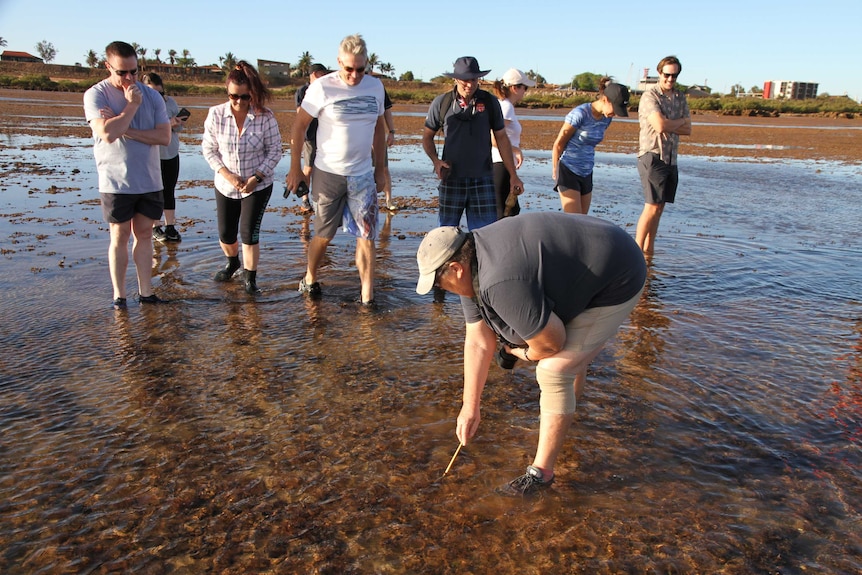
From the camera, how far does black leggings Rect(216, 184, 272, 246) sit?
573 cm

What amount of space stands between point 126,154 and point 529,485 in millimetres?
4068

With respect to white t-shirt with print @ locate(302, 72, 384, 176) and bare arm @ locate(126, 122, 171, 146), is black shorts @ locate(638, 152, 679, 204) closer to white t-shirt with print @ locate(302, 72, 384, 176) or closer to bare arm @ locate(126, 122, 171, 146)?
white t-shirt with print @ locate(302, 72, 384, 176)

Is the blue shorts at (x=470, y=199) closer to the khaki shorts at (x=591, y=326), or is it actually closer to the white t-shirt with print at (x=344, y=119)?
the white t-shirt with print at (x=344, y=119)

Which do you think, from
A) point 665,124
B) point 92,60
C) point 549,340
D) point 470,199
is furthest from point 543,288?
point 92,60

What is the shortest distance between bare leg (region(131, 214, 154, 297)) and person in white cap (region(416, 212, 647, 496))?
11.7 feet

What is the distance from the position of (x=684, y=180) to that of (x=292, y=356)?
1205 cm

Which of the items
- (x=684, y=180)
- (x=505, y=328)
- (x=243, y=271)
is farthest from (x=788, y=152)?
(x=505, y=328)

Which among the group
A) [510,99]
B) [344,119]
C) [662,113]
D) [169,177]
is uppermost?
[510,99]

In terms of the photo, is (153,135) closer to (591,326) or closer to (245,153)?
(245,153)

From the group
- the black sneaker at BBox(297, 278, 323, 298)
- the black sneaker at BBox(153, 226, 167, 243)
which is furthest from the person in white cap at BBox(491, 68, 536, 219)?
the black sneaker at BBox(153, 226, 167, 243)

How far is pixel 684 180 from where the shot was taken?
1425cm

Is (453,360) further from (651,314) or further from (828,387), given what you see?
(828,387)

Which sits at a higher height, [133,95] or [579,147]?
[133,95]

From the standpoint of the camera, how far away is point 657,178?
6711 mm
